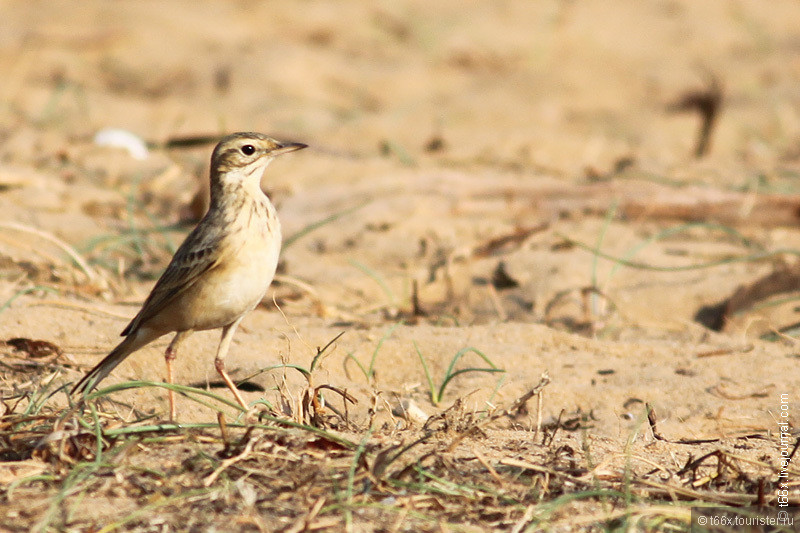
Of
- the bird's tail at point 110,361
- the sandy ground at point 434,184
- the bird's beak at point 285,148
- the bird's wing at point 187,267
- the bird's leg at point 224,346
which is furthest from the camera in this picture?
the sandy ground at point 434,184

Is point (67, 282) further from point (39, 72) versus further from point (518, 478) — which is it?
point (39, 72)

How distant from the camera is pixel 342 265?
21.5 feet

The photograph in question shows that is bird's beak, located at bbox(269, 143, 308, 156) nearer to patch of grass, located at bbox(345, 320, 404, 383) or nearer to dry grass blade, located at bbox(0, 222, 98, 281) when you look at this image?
patch of grass, located at bbox(345, 320, 404, 383)

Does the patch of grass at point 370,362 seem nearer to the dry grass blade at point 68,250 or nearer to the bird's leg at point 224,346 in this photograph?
the bird's leg at point 224,346

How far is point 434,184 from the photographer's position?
7668 millimetres

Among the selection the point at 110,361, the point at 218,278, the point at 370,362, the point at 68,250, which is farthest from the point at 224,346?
the point at 68,250

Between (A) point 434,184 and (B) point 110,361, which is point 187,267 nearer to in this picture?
(B) point 110,361

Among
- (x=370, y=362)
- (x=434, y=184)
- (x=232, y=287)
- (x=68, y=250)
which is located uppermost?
(x=434, y=184)

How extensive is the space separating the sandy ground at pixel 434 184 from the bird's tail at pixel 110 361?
19 cm

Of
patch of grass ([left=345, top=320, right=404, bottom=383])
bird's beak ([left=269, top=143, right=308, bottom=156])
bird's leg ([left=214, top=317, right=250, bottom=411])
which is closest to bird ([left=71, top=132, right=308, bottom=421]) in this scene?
bird's leg ([left=214, top=317, right=250, bottom=411])

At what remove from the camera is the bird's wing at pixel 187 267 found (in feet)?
13.6

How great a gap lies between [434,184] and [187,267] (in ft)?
12.3

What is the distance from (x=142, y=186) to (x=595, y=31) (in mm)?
8016

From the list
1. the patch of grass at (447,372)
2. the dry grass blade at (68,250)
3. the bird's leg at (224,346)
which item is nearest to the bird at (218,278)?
the bird's leg at (224,346)
